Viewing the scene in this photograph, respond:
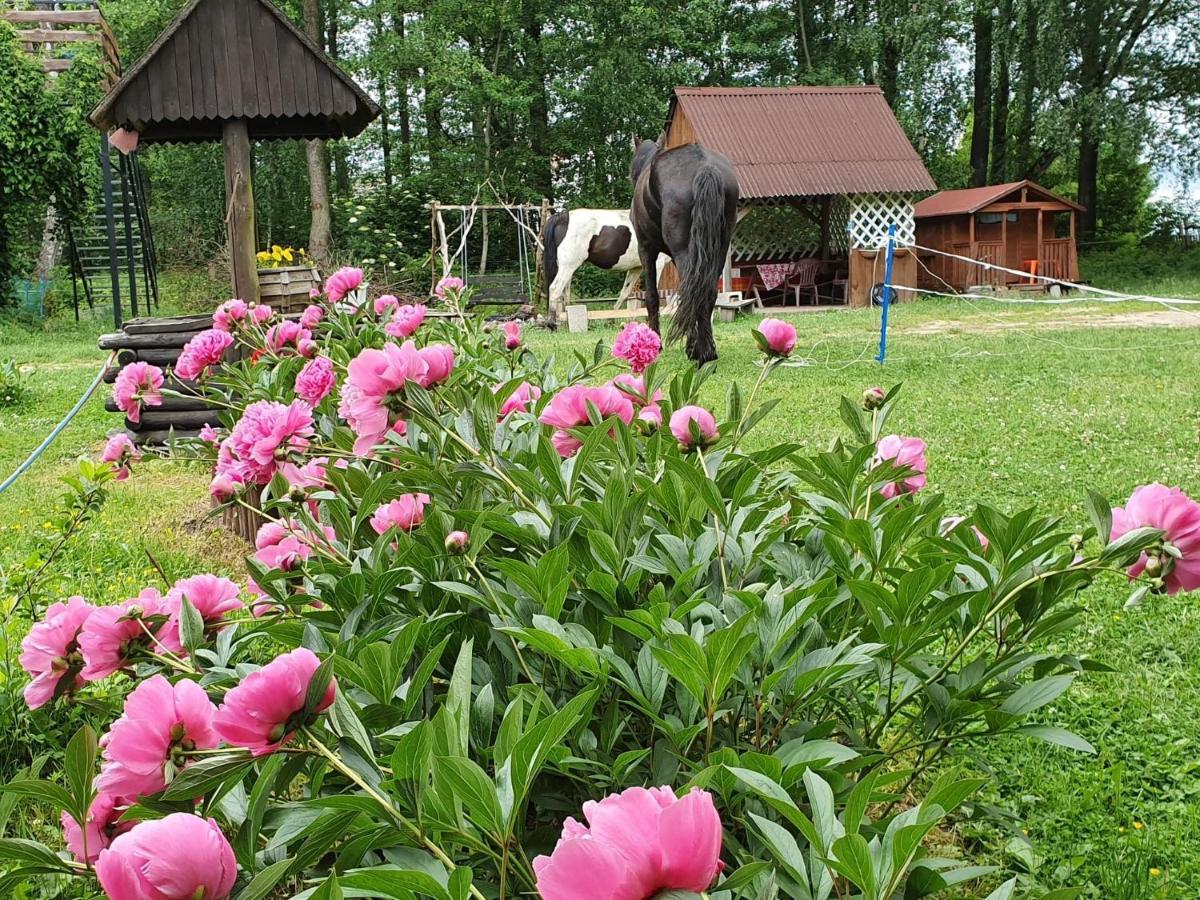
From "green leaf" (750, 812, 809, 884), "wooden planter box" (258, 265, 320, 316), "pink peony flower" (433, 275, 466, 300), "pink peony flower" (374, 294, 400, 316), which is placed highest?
"wooden planter box" (258, 265, 320, 316)

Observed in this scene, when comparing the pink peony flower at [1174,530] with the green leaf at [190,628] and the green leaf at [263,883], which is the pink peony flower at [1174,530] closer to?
the green leaf at [263,883]

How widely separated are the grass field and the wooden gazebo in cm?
201

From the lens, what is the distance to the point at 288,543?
1538 millimetres

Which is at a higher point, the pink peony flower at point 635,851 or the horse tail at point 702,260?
the horse tail at point 702,260

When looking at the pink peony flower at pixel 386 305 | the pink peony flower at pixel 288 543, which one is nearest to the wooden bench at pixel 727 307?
the pink peony flower at pixel 386 305

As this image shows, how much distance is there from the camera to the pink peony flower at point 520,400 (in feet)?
6.34

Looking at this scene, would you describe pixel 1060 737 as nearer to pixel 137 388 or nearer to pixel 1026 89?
pixel 137 388

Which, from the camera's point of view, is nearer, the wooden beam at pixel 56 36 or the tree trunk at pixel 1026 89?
the wooden beam at pixel 56 36

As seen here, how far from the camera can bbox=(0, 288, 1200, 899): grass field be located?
212 centimetres

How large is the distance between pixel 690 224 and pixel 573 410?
7122 mm

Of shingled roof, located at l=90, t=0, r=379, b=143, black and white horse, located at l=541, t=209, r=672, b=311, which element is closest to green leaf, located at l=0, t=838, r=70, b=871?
shingled roof, located at l=90, t=0, r=379, b=143

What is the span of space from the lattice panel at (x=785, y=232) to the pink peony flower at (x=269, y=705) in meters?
19.4

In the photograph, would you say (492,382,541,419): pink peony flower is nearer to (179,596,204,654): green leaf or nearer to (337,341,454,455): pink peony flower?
(337,341,454,455): pink peony flower

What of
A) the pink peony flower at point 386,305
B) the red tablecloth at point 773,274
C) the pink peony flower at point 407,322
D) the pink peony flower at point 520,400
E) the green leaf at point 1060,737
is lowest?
the green leaf at point 1060,737
